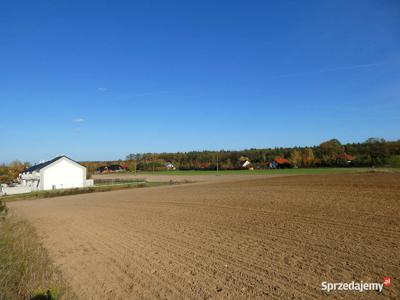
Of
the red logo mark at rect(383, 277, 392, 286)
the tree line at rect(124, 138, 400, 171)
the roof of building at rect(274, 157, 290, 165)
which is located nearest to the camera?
the red logo mark at rect(383, 277, 392, 286)

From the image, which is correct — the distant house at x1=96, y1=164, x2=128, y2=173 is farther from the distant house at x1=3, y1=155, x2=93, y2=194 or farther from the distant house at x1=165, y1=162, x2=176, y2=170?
the distant house at x1=3, y1=155, x2=93, y2=194

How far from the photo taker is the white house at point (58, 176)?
56906mm

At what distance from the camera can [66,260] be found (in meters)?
10.2

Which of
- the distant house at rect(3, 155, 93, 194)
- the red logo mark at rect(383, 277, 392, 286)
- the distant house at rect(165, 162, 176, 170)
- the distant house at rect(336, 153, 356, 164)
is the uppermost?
the distant house at rect(165, 162, 176, 170)

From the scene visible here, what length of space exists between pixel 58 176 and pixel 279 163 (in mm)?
84103

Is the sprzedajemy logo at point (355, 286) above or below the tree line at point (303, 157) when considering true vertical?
below

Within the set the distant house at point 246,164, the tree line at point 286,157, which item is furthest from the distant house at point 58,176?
the distant house at point 246,164

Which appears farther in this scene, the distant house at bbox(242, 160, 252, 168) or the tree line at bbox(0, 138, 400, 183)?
the distant house at bbox(242, 160, 252, 168)

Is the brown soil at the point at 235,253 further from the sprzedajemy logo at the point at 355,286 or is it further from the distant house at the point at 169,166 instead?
the distant house at the point at 169,166

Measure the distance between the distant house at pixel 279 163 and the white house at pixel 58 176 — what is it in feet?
251

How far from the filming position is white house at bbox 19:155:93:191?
56906 mm

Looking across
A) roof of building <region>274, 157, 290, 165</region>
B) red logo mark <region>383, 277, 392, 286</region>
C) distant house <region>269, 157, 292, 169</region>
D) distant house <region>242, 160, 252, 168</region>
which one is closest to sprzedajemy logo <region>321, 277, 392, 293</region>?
red logo mark <region>383, 277, 392, 286</region>

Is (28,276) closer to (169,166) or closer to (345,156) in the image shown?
(345,156)

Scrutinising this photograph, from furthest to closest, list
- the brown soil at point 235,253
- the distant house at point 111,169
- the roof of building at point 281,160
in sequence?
1. the distant house at point 111,169
2. the roof of building at point 281,160
3. the brown soil at point 235,253
